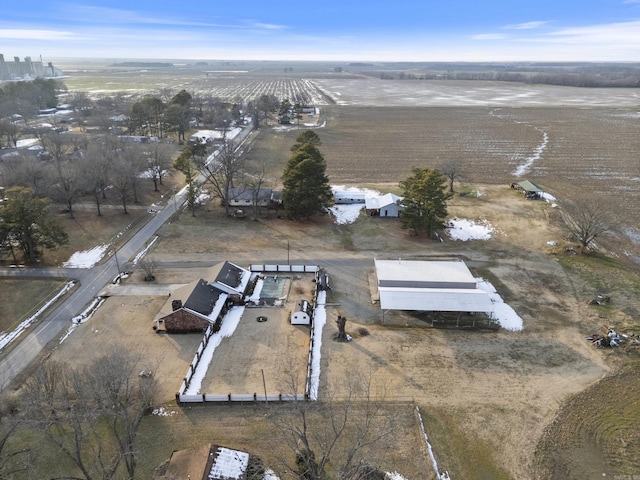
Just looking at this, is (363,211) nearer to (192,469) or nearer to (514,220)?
(514,220)

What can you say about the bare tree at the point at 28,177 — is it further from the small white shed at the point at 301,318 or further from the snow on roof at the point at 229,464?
the snow on roof at the point at 229,464

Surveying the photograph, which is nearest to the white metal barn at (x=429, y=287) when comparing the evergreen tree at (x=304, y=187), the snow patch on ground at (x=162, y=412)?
the evergreen tree at (x=304, y=187)

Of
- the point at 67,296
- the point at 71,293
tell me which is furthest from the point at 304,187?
the point at 67,296

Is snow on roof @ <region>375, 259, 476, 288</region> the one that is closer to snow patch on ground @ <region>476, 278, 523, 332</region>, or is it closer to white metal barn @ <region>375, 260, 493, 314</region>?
white metal barn @ <region>375, 260, 493, 314</region>

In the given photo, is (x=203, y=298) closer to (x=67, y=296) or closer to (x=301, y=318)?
A: (x=301, y=318)

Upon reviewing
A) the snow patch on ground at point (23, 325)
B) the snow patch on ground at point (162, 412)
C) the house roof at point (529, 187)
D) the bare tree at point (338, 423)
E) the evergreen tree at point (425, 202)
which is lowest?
the snow patch on ground at point (162, 412)

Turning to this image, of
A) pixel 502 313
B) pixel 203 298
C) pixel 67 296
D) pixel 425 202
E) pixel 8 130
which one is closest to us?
pixel 203 298
